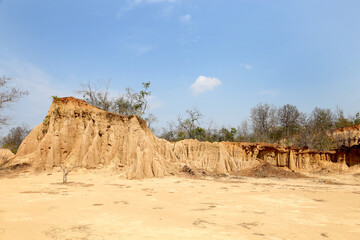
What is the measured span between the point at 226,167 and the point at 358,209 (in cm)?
1635

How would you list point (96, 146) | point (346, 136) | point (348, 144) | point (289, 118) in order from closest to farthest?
1. point (96, 146)
2. point (348, 144)
3. point (346, 136)
4. point (289, 118)

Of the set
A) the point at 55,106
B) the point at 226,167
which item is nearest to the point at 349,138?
the point at 226,167

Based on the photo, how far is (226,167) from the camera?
2553 cm

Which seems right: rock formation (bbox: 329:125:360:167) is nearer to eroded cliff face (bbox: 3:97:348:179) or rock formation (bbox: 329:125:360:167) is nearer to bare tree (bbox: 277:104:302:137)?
bare tree (bbox: 277:104:302:137)

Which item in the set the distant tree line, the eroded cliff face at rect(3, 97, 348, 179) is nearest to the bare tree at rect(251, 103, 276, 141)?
the distant tree line

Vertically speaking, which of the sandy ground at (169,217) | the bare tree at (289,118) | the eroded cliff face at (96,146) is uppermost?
the bare tree at (289,118)

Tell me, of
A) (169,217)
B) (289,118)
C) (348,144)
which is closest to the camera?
(169,217)

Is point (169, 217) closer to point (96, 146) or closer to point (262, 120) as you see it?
point (96, 146)

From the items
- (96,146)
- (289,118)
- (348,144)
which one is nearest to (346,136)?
(348,144)

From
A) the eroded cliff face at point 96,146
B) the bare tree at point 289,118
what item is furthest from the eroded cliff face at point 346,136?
the eroded cliff face at point 96,146

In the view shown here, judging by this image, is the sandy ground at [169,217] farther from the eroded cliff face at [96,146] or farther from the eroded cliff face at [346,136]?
the eroded cliff face at [346,136]

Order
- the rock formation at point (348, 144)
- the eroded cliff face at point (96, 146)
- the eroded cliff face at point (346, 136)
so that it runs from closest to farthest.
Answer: the eroded cliff face at point (96, 146) < the rock formation at point (348, 144) < the eroded cliff face at point (346, 136)

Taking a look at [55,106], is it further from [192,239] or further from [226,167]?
[192,239]

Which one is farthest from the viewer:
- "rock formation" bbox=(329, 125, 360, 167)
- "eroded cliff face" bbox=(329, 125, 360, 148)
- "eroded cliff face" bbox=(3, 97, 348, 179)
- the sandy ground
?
"eroded cliff face" bbox=(329, 125, 360, 148)
